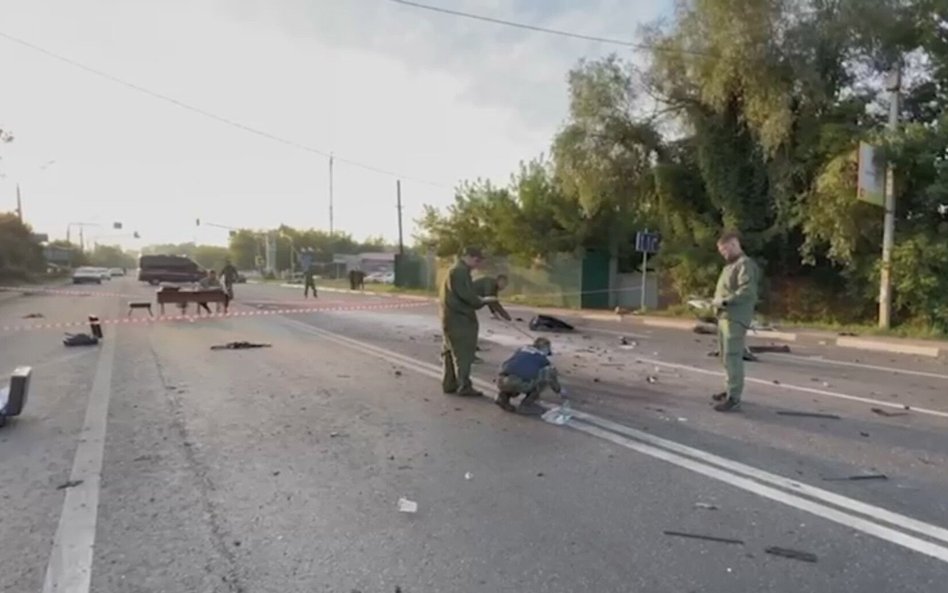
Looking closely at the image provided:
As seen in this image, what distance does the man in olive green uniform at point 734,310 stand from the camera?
7227mm

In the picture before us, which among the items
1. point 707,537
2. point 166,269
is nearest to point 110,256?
point 166,269

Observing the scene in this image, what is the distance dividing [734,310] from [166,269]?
43.5 m

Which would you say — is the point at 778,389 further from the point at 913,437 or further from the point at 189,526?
the point at 189,526

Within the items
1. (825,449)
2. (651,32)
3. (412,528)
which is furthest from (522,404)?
(651,32)

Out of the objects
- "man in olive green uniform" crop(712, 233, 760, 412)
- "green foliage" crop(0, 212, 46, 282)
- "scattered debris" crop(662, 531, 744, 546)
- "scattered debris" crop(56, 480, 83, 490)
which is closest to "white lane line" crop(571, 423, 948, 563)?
"scattered debris" crop(662, 531, 744, 546)

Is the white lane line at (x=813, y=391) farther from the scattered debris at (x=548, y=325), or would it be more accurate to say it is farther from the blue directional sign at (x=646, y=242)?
the blue directional sign at (x=646, y=242)

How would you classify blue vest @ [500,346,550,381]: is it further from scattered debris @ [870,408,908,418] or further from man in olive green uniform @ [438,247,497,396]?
scattered debris @ [870,408,908,418]

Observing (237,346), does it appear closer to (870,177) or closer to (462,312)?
(462,312)

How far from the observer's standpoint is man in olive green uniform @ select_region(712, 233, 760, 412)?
23.7 feet

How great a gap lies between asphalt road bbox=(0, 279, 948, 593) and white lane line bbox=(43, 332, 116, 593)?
0.02 metres

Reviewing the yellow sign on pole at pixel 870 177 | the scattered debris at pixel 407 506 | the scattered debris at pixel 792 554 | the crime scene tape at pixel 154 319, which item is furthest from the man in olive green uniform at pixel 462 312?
the crime scene tape at pixel 154 319

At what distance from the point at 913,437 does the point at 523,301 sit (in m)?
25.2

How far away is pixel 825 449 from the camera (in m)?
5.79

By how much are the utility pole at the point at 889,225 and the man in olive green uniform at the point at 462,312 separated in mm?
13312
